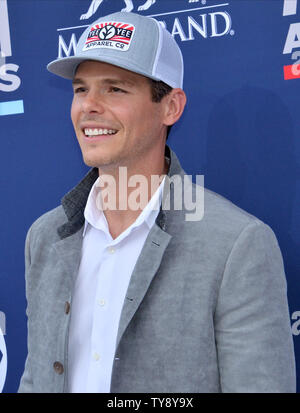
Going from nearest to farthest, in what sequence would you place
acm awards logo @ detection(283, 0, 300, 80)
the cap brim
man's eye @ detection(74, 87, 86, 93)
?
the cap brim
man's eye @ detection(74, 87, 86, 93)
acm awards logo @ detection(283, 0, 300, 80)

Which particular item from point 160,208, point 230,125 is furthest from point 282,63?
point 160,208

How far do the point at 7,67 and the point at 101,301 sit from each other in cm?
107

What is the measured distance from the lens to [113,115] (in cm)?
133

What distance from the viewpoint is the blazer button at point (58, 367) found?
131 centimetres

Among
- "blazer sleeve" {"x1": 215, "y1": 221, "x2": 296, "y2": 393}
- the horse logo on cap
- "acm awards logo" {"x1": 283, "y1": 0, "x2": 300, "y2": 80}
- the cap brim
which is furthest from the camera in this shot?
the horse logo on cap

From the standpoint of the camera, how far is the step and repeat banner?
1588 millimetres

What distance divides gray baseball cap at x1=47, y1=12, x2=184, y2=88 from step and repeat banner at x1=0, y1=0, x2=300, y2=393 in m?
0.31

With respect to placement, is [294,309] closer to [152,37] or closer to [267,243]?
[267,243]

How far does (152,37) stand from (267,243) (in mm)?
600

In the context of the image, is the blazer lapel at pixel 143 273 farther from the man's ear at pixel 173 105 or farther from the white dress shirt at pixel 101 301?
the man's ear at pixel 173 105

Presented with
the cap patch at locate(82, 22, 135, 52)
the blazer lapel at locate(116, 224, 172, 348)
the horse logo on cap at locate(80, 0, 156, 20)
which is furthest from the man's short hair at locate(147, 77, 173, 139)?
the horse logo on cap at locate(80, 0, 156, 20)

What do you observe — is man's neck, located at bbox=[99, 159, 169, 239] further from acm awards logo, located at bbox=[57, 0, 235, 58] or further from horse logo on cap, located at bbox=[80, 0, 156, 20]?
horse logo on cap, located at bbox=[80, 0, 156, 20]

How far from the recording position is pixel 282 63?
5.20 ft

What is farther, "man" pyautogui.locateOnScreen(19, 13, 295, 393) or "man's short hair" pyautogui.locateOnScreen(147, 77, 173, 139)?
"man's short hair" pyautogui.locateOnScreen(147, 77, 173, 139)
